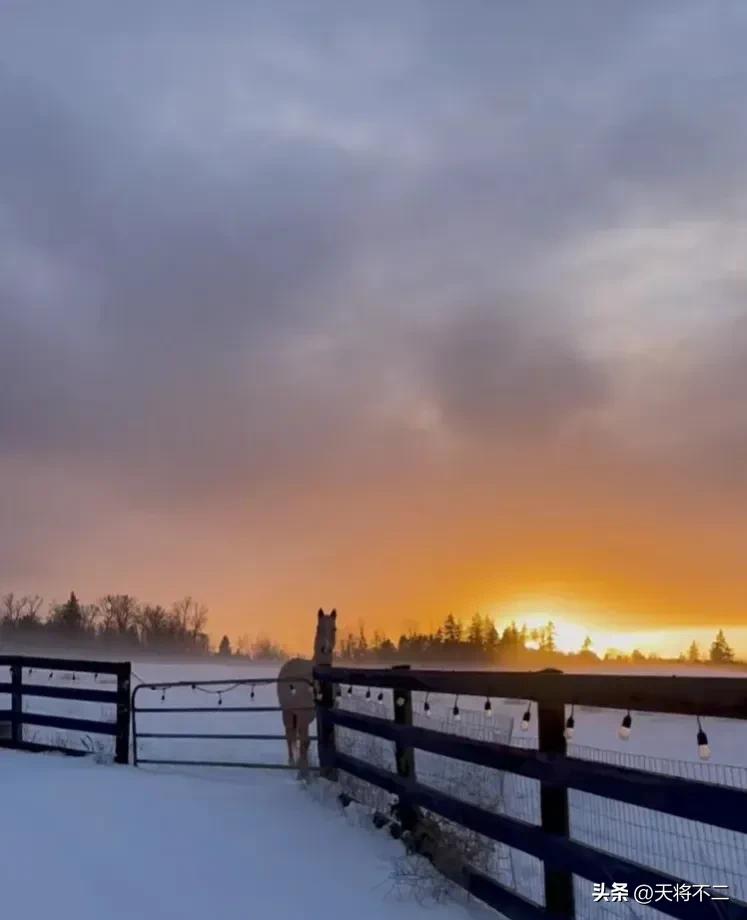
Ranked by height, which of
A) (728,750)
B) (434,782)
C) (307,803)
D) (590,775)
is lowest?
(728,750)

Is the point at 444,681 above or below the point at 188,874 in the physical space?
above

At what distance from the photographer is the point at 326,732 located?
8695 mm

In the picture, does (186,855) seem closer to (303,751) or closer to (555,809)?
(555,809)

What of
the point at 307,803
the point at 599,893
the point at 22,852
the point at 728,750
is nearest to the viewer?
the point at 599,893

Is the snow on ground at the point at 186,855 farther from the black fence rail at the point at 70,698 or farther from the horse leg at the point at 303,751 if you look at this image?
the black fence rail at the point at 70,698

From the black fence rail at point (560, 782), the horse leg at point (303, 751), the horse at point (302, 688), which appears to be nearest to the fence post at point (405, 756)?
the black fence rail at point (560, 782)

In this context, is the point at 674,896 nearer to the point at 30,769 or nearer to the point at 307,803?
the point at 307,803

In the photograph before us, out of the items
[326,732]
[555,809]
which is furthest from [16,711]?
[555,809]

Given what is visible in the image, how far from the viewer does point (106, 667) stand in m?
11.6

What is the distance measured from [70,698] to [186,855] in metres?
6.10

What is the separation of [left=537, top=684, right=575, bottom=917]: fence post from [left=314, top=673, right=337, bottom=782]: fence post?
4331 mm

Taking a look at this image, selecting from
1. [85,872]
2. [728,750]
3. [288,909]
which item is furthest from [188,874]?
Result: [728,750]

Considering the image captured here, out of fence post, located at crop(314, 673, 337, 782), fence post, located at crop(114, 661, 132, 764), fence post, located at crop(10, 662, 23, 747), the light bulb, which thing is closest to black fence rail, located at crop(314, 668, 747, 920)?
the light bulb

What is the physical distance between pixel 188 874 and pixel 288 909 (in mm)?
947
